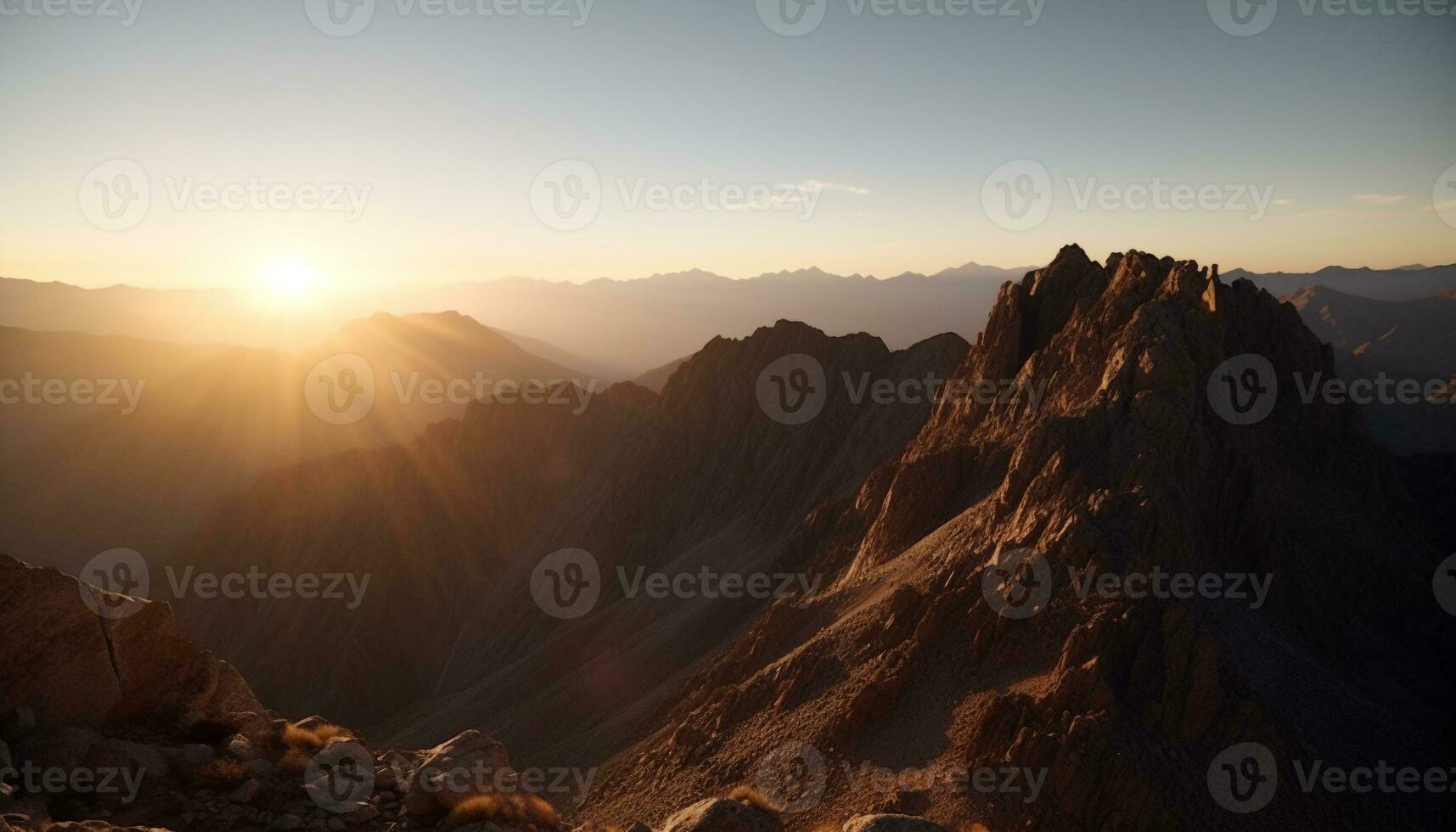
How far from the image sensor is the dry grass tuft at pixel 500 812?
12.5 meters

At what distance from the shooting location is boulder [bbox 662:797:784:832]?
12578 mm

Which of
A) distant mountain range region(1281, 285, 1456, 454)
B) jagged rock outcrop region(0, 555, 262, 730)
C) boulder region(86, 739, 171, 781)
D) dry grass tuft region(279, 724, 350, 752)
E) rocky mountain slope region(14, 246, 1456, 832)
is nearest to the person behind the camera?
boulder region(86, 739, 171, 781)

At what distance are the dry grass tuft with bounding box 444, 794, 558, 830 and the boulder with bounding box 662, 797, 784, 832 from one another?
220 cm

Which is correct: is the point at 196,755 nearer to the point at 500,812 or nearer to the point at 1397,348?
the point at 500,812

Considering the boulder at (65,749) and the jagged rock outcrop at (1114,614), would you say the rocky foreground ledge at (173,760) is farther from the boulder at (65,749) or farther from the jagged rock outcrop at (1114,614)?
the jagged rock outcrop at (1114,614)

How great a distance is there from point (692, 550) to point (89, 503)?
116634mm

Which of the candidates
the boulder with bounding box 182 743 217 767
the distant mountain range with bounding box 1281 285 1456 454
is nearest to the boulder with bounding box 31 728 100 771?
the boulder with bounding box 182 743 217 767

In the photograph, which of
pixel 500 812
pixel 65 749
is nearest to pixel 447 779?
pixel 500 812

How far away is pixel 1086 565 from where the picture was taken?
27125 millimetres

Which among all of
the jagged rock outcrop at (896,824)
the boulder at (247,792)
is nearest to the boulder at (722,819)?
the jagged rock outcrop at (896,824)

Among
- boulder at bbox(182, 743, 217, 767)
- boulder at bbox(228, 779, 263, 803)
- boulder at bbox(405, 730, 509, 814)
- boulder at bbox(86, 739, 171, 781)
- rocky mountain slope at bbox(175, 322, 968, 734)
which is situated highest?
boulder at bbox(86, 739, 171, 781)

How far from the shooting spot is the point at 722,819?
1271 cm

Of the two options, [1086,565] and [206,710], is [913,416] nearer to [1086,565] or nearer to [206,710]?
[1086,565]

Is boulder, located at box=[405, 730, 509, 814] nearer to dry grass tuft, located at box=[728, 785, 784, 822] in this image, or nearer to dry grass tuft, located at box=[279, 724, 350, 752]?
dry grass tuft, located at box=[279, 724, 350, 752]
